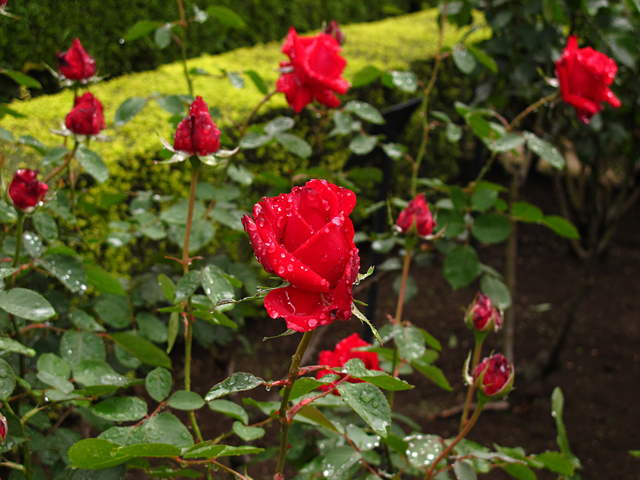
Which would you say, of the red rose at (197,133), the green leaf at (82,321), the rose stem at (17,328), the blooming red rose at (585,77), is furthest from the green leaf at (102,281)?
the blooming red rose at (585,77)

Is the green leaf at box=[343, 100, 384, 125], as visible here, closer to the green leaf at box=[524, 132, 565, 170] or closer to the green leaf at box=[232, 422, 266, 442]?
the green leaf at box=[524, 132, 565, 170]

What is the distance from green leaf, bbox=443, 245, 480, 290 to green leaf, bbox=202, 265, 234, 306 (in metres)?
0.91

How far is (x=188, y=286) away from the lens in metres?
0.89

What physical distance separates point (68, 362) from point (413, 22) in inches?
172

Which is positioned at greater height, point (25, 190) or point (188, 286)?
point (25, 190)

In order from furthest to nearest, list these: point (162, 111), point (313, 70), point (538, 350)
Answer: point (538, 350) < point (162, 111) < point (313, 70)

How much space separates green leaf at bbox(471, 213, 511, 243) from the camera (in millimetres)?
1528

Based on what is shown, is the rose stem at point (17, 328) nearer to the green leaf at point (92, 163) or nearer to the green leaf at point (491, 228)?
the green leaf at point (92, 163)

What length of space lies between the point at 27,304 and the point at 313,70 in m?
0.82

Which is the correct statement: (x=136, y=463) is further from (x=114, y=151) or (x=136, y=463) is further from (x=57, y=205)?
(x=114, y=151)

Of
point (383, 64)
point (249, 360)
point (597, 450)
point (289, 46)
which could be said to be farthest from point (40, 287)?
point (383, 64)

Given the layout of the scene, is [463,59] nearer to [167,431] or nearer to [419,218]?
[419,218]

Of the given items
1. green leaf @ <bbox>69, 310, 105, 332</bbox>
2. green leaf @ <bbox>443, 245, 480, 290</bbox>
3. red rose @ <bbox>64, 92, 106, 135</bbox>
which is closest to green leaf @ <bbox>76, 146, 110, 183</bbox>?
red rose @ <bbox>64, 92, 106, 135</bbox>

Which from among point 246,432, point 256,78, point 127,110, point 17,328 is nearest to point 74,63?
point 127,110
